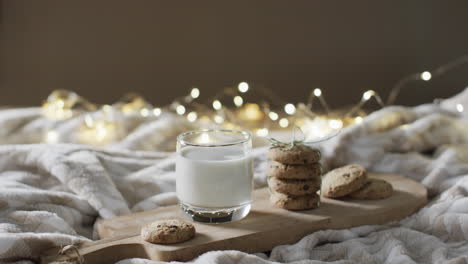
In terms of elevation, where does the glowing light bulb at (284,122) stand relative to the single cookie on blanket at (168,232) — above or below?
below

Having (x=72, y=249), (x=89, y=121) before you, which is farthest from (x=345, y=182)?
(x=89, y=121)

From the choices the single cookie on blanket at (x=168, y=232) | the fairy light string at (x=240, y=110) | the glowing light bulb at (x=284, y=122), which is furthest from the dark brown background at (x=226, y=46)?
the single cookie on blanket at (x=168, y=232)

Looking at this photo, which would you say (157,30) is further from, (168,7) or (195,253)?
(195,253)

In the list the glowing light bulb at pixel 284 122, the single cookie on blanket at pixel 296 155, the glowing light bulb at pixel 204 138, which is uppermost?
the glowing light bulb at pixel 204 138

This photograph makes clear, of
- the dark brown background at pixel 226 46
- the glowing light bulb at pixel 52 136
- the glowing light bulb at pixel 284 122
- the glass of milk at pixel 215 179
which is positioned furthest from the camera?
the dark brown background at pixel 226 46

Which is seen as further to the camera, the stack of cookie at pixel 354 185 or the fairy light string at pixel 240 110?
the fairy light string at pixel 240 110

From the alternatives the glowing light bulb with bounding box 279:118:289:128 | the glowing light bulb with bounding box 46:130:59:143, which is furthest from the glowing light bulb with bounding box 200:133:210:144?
the glowing light bulb with bounding box 279:118:289:128

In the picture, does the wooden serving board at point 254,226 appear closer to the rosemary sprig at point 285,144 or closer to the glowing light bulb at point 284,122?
the rosemary sprig at point 285,144
